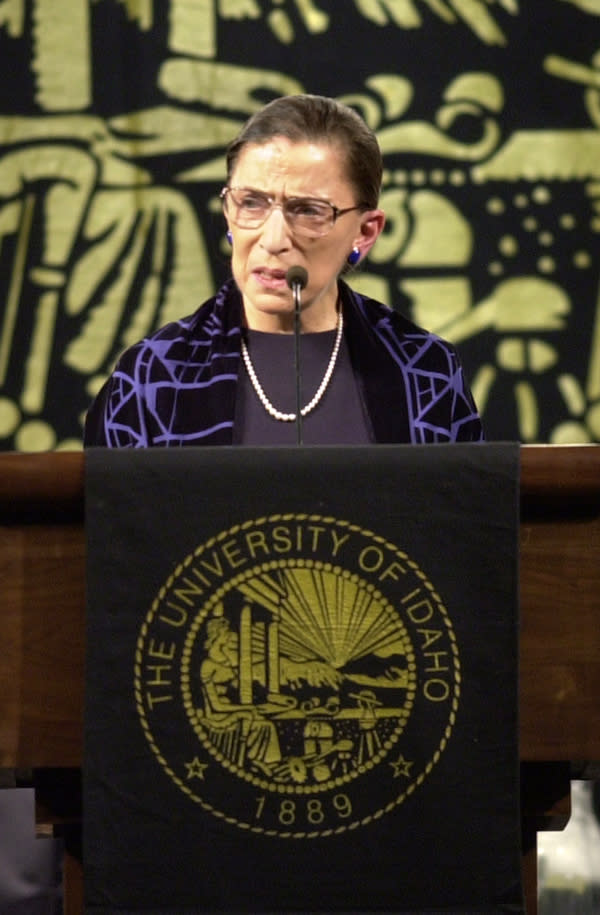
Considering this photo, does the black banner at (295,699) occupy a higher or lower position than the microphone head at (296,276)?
lower

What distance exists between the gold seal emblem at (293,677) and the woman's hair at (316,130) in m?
0.84

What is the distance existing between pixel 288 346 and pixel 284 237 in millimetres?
158

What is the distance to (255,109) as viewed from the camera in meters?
3.37

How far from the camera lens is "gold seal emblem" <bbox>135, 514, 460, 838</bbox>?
1404mm

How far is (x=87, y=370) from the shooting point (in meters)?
3.33

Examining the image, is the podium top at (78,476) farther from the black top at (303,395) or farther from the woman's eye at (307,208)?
the woman's eye at (307,208)

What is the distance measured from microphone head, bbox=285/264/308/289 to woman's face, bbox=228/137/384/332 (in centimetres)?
16

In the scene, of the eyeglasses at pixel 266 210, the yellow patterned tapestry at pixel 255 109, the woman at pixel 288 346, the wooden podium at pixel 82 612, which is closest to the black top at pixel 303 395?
the woman at pixel 288 346

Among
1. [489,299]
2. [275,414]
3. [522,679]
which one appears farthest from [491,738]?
[489,299]

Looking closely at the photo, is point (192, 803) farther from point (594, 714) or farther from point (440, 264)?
point (440, 264)

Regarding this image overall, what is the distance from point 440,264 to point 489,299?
0.43 ft

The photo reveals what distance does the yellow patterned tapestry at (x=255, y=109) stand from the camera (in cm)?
336

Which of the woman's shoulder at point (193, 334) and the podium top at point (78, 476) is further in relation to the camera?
the woman's shoulder at point (193, 334)

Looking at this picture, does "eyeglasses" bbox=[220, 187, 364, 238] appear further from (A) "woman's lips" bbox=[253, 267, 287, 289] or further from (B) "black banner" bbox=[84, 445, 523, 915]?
(B) "black banner" bbox=[84, 445, 523, 915]
